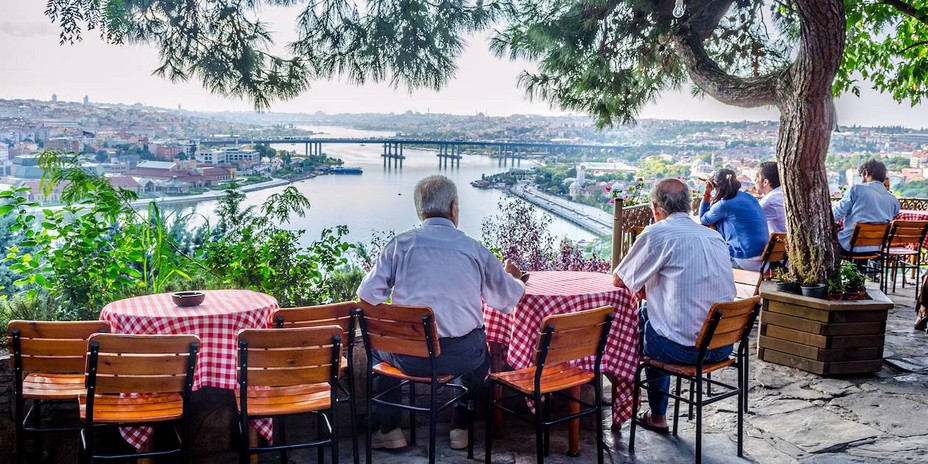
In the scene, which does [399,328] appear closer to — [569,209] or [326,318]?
[326,318]

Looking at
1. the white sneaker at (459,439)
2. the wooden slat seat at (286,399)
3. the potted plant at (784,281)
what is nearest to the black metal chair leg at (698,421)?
the white sneaker at (459,439)

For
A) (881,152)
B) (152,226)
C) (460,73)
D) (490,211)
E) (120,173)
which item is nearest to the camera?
(460,73)

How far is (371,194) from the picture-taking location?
646 centimetres

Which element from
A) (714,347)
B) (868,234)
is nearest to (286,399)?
(714,347)

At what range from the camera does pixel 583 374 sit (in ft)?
12.5

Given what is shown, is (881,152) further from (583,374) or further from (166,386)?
(166,386)

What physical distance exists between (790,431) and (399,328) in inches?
90.6

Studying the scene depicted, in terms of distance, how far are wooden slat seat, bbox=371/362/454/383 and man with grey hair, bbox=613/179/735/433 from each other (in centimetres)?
103

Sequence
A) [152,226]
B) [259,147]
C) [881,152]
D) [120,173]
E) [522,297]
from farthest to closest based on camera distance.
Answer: [881,152]
[259,147]
[120,173]
[152,226]
[522,297]

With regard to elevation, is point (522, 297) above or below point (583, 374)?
above

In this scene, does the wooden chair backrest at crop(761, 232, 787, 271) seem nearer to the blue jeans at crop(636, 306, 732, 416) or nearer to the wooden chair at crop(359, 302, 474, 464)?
the blue jeans at crop(636, 306, 732, 416)

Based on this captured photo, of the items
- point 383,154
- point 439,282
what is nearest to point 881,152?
point 383,154

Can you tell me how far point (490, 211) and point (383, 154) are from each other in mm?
1092

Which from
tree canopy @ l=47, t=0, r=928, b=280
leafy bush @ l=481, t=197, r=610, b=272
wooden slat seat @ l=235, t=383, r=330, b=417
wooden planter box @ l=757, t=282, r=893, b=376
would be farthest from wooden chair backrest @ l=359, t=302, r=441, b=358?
leafy bush @ l=481, t=197, r=610, b=272
